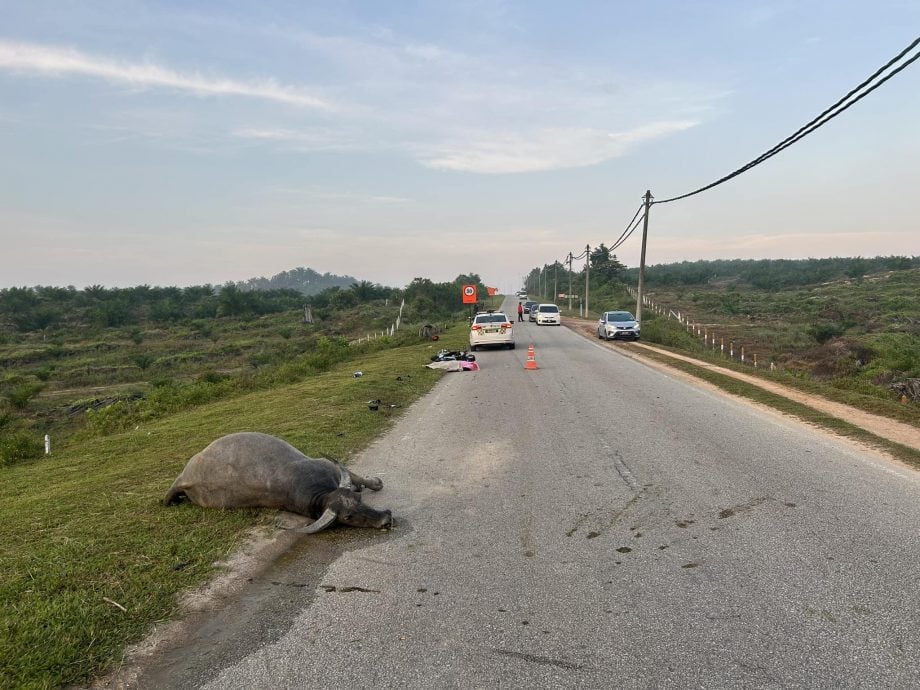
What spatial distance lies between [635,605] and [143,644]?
10.2 feet

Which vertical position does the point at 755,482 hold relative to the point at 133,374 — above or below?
above

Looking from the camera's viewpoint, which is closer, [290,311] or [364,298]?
[290,311]

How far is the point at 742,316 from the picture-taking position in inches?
1992

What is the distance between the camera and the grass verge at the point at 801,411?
800cm

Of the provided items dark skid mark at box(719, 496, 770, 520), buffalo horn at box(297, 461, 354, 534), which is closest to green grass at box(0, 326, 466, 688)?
buffalo horn at box(297, 461, 354, 534)

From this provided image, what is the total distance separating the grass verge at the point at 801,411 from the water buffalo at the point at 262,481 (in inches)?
→ 273

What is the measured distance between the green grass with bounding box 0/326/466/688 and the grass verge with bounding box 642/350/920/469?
24.2ft

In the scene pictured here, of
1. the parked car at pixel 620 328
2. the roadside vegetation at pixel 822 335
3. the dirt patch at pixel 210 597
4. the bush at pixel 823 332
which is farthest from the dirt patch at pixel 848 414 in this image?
the bush at pixel 823 332

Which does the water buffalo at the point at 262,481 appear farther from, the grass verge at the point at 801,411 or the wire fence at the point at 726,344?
the wire fence at the point at 726,344

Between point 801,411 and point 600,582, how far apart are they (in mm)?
8731

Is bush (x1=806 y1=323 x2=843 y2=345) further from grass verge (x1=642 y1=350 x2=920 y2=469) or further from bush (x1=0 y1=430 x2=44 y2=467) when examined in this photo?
bush (x1=0 y1=430 x2=44 y2=467)

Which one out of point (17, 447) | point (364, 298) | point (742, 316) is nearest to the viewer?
point (17, 447)

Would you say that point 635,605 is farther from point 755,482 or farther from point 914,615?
point 755,482

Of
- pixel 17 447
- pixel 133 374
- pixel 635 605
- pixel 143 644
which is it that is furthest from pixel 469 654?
pixel 133 374
